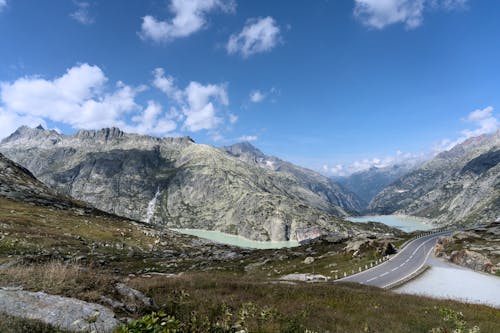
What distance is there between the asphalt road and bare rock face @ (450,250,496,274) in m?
4.87

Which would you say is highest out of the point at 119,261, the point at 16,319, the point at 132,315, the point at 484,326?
the point at 16,319

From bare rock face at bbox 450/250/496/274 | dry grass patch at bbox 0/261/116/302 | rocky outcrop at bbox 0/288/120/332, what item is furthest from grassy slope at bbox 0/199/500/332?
bare rock face at bbox 450/250/496/274

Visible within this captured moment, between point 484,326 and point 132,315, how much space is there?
15.6m

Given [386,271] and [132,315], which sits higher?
[132,315]

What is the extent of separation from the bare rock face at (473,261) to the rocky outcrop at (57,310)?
175 feet

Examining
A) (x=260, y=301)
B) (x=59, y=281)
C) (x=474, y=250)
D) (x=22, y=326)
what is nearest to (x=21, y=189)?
(x=260, y=301)

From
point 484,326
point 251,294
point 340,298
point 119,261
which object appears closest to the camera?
point 484,326

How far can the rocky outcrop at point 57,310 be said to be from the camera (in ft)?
25.1

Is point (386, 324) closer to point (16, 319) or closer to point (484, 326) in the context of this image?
point (484, 326)

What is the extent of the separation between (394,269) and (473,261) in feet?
42.2

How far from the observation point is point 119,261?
2869 inches

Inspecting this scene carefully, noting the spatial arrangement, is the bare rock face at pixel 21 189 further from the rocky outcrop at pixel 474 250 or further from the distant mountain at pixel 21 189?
the rocky outcrop at pixel 474 250

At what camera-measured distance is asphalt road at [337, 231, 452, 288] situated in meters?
41.2

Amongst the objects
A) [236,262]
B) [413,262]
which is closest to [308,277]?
[413,262]
